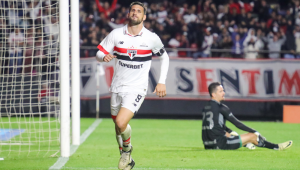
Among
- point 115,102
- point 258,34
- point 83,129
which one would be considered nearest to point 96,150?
point 115,102

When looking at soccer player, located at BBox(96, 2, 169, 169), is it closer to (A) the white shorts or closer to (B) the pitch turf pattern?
(A) the white shorts

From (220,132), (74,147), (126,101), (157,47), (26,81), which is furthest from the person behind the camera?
(26,81)

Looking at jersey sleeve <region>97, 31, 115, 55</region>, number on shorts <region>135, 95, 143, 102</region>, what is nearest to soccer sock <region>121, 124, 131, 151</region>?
number on shorts <region>135, 95, 143, 102</region>

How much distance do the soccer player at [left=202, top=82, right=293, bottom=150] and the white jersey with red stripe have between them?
8.33 feet

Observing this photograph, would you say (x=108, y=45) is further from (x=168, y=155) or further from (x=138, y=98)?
(x=168, y=155)

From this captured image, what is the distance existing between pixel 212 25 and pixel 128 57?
37.8ft

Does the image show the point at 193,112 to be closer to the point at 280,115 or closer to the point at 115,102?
the point at 280,115

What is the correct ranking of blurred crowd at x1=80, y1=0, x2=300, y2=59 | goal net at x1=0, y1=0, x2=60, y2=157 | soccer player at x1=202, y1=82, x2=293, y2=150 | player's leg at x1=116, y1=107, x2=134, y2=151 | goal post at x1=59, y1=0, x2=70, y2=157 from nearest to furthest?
player's leg at x1=116, y1=107, x2=134, y2=151 < goal post at x1=59, y1=0, x2=70, y2=157 < soccer player at x1=202, y1=82, x2=293, y2=150 < goal net at x1=0, y1=0, x2=60, y2=157 < blurred crowd at x1=80, y1=0, x2=300, y2=59

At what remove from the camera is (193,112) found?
51.5ft

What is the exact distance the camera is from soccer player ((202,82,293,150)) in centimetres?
845

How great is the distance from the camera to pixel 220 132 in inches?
332

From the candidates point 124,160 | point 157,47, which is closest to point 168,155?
point 124,160

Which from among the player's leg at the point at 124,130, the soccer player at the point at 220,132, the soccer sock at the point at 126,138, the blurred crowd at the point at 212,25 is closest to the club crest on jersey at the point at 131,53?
the player's leg at the point at 124,130

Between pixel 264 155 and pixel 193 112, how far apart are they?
299 inches
